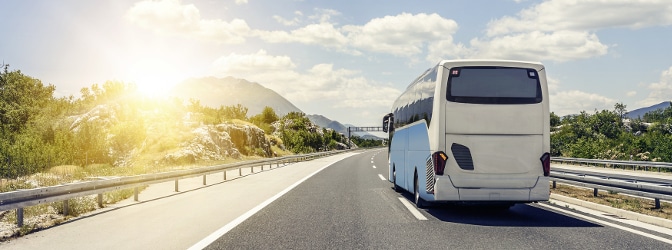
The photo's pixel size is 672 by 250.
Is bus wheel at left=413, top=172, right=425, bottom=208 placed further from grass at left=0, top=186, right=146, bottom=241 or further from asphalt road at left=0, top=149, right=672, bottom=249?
grass at left=0, top=186, right=146, bottom=241

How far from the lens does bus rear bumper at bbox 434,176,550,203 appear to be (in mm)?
8703

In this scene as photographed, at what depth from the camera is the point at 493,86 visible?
8898mm

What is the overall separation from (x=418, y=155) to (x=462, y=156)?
66.5 inches

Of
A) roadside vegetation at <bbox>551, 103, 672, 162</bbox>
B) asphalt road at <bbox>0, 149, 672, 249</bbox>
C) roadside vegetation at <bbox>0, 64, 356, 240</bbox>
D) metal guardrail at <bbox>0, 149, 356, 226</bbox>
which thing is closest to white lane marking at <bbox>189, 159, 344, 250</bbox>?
asphalt road at <bbox>0, 149, 672, 249</bbox>

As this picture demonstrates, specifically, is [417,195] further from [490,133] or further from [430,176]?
[490,133]

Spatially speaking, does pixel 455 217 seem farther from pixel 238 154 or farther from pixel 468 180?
pixel 238 154

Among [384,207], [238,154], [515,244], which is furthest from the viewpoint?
[238,154]

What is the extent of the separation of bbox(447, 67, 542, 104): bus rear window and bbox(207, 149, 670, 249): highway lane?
218cm

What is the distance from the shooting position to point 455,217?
912 centimetres

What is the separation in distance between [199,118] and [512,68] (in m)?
41.9

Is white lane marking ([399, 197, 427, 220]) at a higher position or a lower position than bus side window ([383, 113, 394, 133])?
lower

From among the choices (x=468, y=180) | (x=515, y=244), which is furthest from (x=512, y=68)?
(x=515, y=244)

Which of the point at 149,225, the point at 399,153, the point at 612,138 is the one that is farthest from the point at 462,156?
the point at 612,138

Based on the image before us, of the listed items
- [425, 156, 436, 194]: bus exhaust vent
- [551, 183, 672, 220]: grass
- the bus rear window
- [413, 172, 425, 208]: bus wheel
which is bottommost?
[551, 183, 672, 220]: grass
